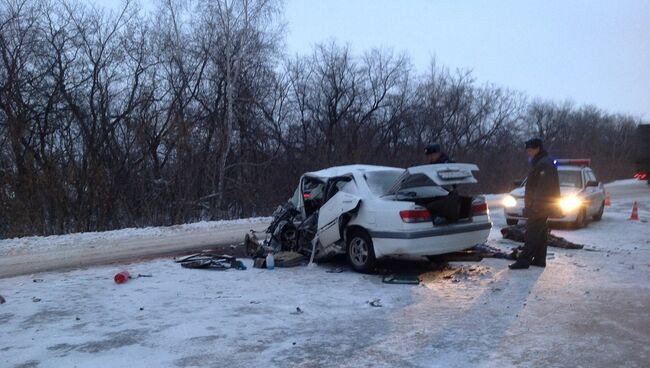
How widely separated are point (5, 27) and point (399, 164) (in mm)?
17951

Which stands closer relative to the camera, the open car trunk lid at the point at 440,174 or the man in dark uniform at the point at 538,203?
the open car trunk lid at the point at 440,174

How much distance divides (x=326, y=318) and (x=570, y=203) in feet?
32.5

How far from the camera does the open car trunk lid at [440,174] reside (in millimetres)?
7574

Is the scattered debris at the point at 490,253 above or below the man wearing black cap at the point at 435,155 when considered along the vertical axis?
below

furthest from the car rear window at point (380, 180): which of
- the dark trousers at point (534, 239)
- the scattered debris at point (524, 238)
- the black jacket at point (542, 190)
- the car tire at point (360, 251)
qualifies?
the scattered debris at point (524, 238)

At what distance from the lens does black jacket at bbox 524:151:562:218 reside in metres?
8.25

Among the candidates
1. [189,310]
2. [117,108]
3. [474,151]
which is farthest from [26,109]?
[474,151]

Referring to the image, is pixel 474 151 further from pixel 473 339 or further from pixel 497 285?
pixel 473 339

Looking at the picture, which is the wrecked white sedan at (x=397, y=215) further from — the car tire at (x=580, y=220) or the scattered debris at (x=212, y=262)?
the car tire at (x=580, y=220)

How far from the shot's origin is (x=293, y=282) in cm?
760

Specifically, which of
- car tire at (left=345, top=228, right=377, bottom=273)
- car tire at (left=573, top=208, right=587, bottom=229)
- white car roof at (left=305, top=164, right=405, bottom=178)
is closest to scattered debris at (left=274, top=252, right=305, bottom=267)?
car tire at (left=345, top=228, right=377, bottom=273)

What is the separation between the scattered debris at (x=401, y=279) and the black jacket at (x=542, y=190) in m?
2.16

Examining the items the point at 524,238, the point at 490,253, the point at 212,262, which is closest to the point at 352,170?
the point at 490,253

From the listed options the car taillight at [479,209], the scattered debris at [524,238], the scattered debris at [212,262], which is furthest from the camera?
the scattered debris at [524,238]
